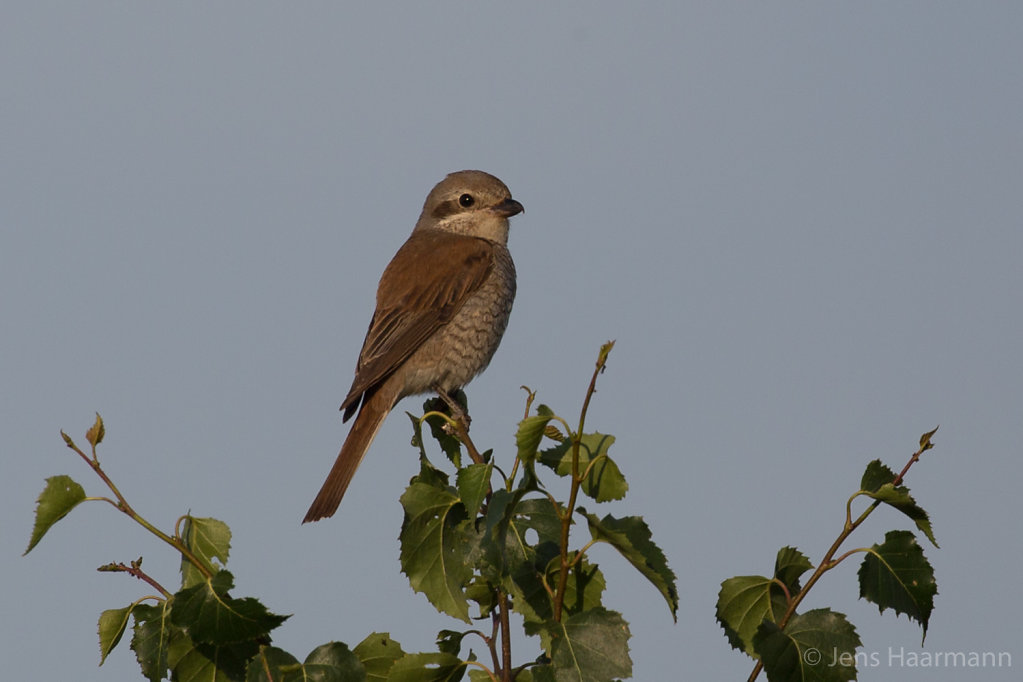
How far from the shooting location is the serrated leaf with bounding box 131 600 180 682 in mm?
2988

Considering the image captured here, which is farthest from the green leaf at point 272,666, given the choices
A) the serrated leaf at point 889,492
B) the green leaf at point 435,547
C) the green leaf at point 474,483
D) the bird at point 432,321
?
the bird at point 432,321

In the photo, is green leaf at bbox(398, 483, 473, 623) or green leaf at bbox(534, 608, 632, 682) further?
green leaf at bbox(398, 483, 473, 623)

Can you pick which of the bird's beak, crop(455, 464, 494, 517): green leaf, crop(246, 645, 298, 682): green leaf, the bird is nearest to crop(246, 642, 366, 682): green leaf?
crop(246, 645, 298, 682): green leaf

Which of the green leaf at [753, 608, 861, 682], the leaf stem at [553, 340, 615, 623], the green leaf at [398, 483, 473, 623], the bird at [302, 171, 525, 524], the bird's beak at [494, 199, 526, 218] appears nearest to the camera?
the leaf stem at [553, 340, 615, 623]

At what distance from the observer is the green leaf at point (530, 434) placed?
259 cm

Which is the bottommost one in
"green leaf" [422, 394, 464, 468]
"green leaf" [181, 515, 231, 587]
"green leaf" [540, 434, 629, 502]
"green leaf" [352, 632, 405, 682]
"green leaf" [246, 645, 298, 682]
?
"green leaf" [246, 645, 298, 682]

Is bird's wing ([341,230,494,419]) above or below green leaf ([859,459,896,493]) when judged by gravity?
above

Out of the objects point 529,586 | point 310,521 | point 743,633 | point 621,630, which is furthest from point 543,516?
point 310,521

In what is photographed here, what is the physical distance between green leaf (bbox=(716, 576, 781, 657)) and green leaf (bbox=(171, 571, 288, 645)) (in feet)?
3.98

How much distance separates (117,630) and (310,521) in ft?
6.42

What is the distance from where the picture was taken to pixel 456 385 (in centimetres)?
618

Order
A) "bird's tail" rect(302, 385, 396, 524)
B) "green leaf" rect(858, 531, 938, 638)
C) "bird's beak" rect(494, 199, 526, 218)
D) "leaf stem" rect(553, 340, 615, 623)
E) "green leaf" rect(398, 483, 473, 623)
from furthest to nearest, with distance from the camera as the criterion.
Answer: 1. "bird's beak" rect(494, 199, 526, 218)
2. "bird's tail" rect(302, 385, 396, 524)
3. "green leaf" rect(398, 483, 473, 623)
4. "green leaf" rect(858, 531, 938, 638)
5. "leaf stem" rect(553, 340, 615, 623)

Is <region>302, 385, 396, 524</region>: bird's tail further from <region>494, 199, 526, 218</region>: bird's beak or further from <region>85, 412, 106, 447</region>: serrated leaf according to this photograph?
<region>85, 412, 106, 447</region>: serrated leaf

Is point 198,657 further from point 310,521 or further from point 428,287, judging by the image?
point 428,287
